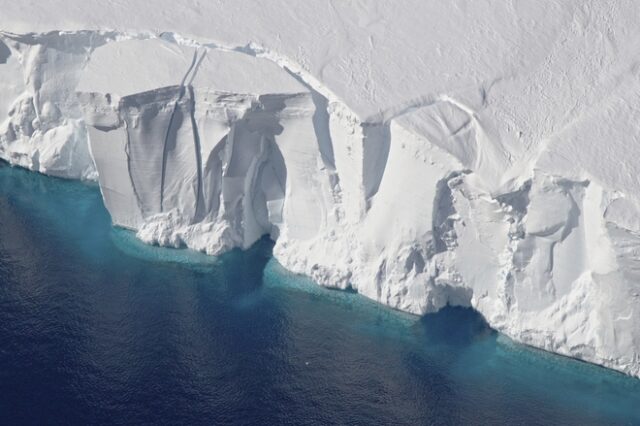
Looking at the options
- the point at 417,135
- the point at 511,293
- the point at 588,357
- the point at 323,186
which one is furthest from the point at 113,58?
the point at 588,357

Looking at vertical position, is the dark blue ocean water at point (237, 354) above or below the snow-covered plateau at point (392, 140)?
below

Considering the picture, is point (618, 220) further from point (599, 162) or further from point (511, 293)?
point (511, 293)

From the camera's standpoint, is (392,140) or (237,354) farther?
(392,140)

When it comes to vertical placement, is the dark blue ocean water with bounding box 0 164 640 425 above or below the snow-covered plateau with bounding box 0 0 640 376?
below

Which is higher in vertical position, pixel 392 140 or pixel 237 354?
pixel 392 140

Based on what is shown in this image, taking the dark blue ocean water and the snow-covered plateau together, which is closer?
the dark blue ocean water
